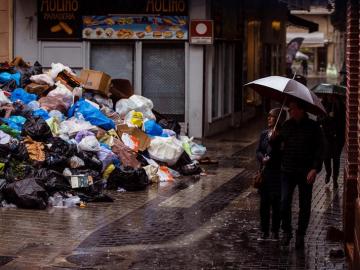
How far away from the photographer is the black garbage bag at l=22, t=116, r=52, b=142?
13.7m

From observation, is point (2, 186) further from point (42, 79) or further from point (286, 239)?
point (42, 79)

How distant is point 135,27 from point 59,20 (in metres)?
2.01

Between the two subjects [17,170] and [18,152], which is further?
[18,152]

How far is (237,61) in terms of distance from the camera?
84.3ft

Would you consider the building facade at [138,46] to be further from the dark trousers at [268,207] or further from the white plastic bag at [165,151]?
the dark trousers at [268,207]

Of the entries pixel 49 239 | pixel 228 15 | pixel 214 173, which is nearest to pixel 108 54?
pixel 228 15

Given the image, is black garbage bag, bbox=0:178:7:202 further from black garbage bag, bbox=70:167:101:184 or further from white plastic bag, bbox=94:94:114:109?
white plastic bag, bbox=94:94:114:109

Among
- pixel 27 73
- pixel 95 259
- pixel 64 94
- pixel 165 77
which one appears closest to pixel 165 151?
pixel 64 94

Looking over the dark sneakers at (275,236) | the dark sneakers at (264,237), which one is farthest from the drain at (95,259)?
the dark sneakers at (275,236)

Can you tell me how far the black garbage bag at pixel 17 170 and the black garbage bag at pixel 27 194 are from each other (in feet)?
1.43

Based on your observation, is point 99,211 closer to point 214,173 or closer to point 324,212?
point 324,212

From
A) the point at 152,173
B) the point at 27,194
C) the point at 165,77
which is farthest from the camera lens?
the point at 165,77

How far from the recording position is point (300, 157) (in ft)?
31.3

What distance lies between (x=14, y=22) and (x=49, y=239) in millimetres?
12718
